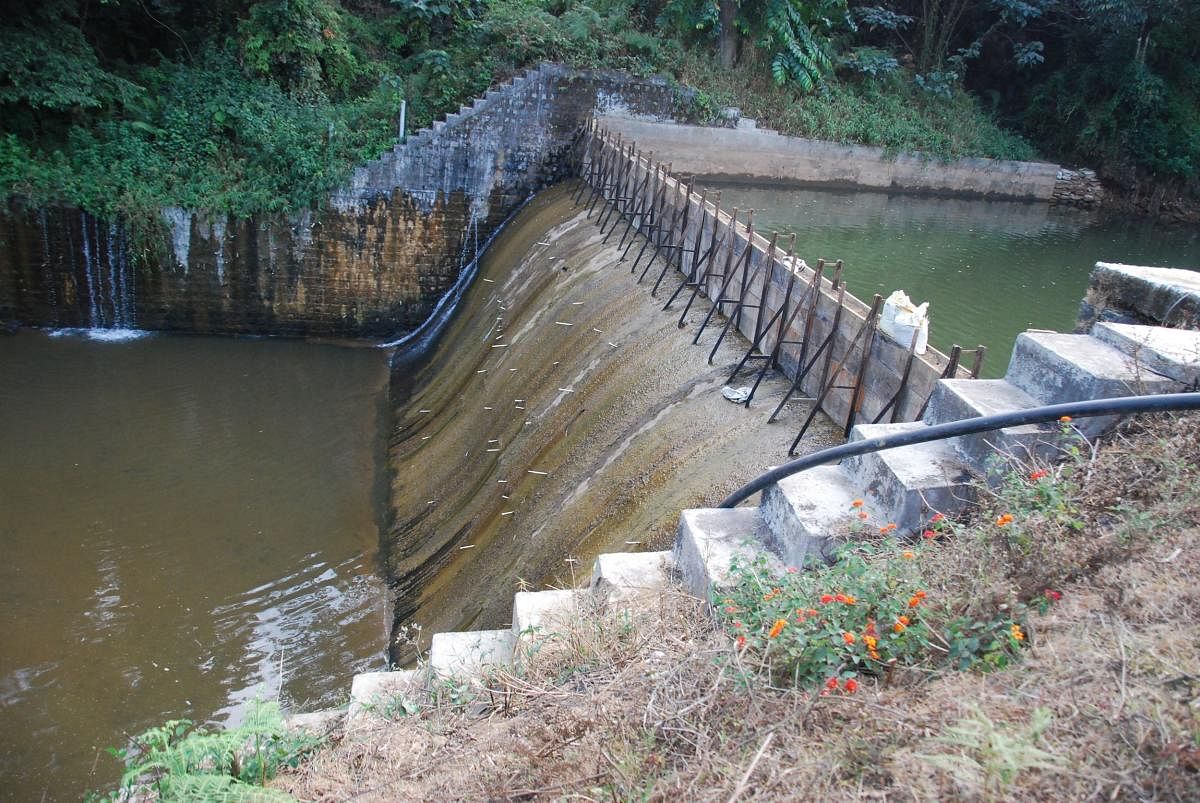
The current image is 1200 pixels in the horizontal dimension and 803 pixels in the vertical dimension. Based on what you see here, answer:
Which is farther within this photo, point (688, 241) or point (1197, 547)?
point (688, 241)

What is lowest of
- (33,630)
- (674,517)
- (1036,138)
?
(33,630)

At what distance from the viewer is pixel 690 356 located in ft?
30.5

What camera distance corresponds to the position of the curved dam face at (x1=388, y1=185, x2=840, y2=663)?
24.3ft

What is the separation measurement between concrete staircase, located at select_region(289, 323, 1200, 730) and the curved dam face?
4.45 ft

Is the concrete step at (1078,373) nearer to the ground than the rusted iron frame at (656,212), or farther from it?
farther from it

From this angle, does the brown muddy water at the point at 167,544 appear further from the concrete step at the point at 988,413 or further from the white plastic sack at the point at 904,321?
the white plastic sack at the point at 904,321

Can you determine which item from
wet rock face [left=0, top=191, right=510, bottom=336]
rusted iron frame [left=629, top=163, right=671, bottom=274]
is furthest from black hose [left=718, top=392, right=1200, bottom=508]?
wet rock face [left=0, top=191, right=510, bottom=336]

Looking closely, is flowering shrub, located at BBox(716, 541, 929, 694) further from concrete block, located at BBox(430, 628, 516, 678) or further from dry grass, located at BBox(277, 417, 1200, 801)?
concrete block, located at BBox(430, 628, 516, 678)

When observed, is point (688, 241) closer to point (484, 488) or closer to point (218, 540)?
point (484, 488)

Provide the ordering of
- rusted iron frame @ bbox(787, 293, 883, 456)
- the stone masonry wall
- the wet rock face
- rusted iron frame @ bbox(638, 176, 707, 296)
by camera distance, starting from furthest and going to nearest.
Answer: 1. the wet rock face
2. rusted iron frame @ bbox(638, 176, 707, 296)
3. rusted iron frame @ bbox(787, 293, 883, 456)
4. the stone masonry wall

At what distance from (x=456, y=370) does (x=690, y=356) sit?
520 centimetres

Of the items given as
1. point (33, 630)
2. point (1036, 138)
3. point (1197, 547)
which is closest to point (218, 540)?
point (33, 630)

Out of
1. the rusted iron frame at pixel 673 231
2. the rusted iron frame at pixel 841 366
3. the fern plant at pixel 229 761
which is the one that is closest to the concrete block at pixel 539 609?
the fern plant at pixel 229 761

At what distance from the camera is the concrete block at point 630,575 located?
4906 mm
